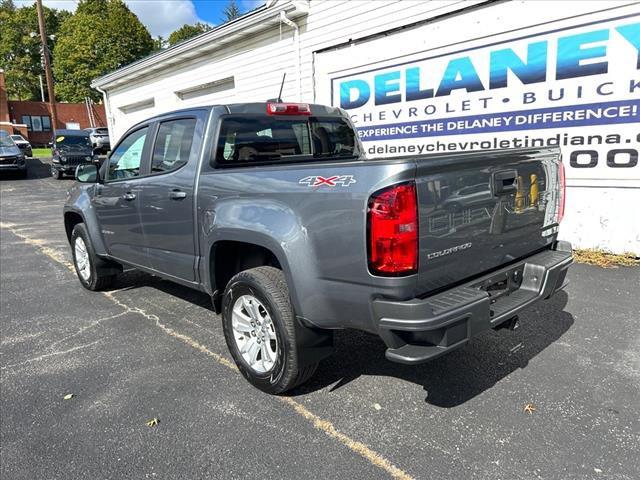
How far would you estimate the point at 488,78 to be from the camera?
688 centimetres

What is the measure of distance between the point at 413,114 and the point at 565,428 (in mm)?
6044

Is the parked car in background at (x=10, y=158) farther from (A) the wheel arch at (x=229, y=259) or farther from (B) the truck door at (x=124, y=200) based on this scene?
(A) the wheel arch at (x=229, y=259)

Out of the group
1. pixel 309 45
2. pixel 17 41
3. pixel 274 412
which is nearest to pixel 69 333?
pixel 274 412

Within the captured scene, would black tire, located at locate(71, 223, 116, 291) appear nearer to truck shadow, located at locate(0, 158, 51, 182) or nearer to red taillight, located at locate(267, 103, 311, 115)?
red taillight, located at locate(267, 103, 311, 115)

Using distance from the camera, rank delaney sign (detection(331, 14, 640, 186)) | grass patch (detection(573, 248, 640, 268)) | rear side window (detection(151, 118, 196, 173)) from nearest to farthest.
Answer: rear side window (detection(151, 118, 196, 173)) < delaney sign (detection(331, 14, 640, 186)) < grass patch (detection(573, 248, 640, 268))

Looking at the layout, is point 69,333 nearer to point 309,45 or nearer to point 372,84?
point 372,84

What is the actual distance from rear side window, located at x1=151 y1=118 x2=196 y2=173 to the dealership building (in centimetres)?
404

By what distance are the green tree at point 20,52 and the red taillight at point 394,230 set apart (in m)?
67.8

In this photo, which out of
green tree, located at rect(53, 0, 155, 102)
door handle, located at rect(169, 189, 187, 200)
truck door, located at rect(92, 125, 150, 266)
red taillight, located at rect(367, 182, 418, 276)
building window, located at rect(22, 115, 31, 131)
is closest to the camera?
red taillight, located at rect(367, 182, 418, 276)

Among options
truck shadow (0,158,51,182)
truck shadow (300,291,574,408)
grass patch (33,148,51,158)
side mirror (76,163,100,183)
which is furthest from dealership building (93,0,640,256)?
grass patch (33,148,51,158)

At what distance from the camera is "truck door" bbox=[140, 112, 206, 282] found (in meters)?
3.64

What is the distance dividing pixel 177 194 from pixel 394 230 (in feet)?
6.53

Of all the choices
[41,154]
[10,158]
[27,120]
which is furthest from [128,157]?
[27,120]

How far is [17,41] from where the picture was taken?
191 ft
